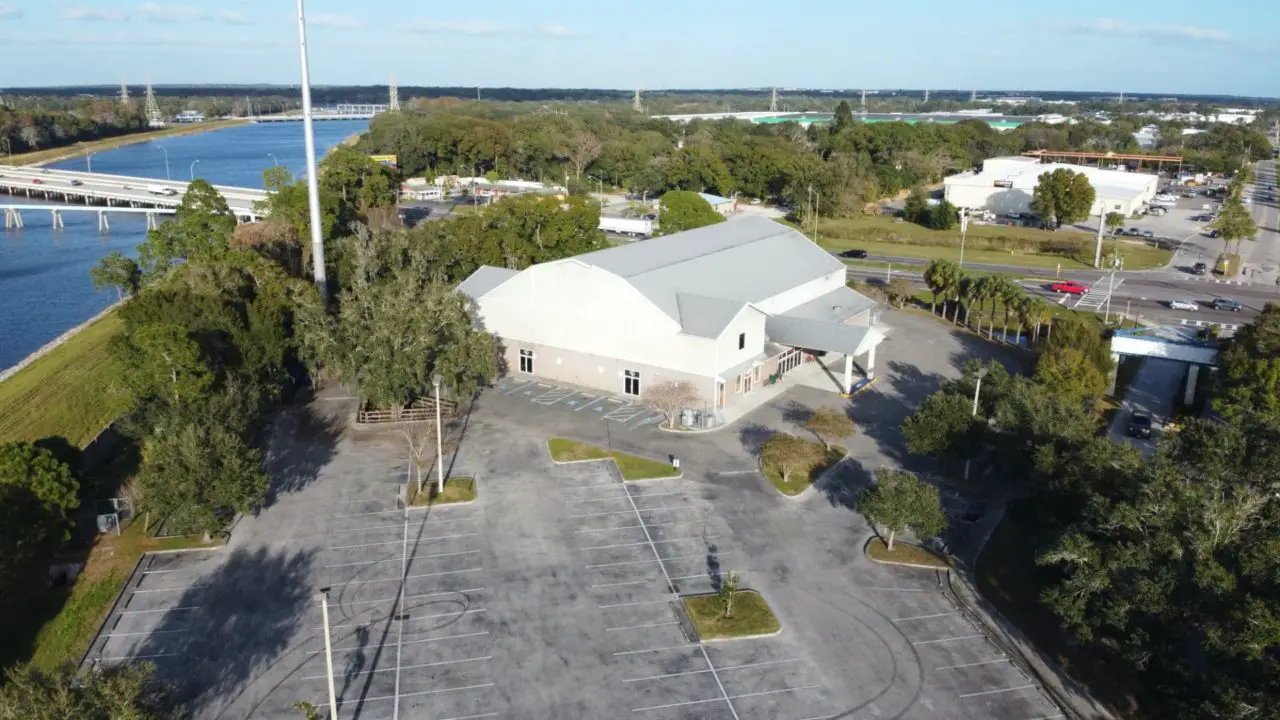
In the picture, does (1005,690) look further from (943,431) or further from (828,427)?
(828,427)

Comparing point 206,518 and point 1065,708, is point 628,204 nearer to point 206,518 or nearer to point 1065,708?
point 206,518

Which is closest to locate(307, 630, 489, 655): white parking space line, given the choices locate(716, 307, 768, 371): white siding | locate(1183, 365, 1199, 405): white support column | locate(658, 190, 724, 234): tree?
locate(716, 307, 768, 371): white siding

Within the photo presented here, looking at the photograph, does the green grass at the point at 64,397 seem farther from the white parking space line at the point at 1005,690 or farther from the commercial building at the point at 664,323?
the white parking space line at the point at 1005,690

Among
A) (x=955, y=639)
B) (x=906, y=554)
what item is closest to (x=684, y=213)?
(x=906, y=554)

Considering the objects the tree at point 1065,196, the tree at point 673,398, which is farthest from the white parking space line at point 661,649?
the tree at point 1065,196

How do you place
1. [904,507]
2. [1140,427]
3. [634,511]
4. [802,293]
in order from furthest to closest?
[802,293] < [1140,427] < [634,511] < [904,507]
